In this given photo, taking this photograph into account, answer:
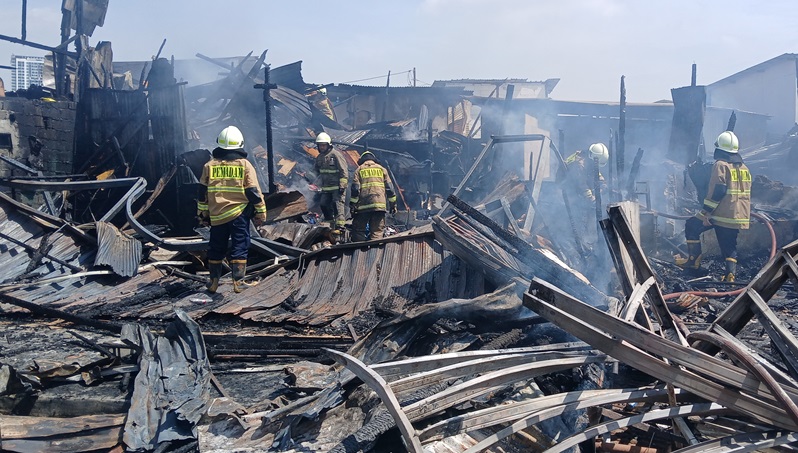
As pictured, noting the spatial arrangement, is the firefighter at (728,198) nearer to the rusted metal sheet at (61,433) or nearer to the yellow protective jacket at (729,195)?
the yellow protective jacket at (729,195)

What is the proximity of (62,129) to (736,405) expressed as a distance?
1401 centimetres

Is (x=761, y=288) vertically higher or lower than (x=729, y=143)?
lower

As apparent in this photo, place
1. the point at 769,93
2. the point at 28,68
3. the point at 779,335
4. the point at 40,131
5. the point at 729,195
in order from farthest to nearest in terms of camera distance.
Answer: the point at 769,93 < the point at 28,68 < the point at 40,131 < the point at 729,195 < the point at 779,335

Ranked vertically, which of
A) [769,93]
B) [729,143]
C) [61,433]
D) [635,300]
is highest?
[769,93]

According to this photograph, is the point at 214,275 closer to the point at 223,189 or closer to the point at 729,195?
the point at 223,189

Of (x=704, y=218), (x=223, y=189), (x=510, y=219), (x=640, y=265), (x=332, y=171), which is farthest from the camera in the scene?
(x=332, y=171)

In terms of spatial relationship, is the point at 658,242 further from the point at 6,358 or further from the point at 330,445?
the point at 6,358

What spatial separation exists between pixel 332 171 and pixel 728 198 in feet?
19.5

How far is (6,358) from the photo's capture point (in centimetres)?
524

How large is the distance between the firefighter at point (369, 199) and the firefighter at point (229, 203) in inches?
88.2

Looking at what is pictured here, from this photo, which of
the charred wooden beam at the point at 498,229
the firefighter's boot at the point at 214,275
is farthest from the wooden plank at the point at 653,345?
the firefighter's boot at the point at 214,275

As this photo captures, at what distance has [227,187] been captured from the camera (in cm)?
709

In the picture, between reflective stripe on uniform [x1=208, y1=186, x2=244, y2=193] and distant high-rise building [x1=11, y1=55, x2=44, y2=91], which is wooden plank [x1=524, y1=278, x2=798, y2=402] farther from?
distant high-rise building [x1=11, y1=55, x2=44, y2=91]

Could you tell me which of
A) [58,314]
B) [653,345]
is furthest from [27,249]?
[653,345]
